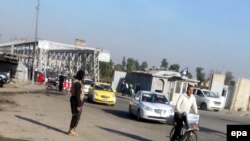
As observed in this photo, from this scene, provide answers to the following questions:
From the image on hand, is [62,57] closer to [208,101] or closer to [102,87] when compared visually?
[208,101]

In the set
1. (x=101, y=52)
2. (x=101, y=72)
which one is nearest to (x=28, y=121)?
(x=101, y=52)

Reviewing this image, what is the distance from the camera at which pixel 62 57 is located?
98125mm

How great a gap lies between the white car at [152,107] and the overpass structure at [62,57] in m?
47.3

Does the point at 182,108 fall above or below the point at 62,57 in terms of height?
below

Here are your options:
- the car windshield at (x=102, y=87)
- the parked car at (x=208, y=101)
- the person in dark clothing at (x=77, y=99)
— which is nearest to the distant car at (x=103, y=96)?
the car windshield at (x=102, y=87)

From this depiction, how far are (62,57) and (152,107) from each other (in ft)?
252

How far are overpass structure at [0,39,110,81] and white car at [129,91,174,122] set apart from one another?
47.3m

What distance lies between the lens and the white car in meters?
22.5

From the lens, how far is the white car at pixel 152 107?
73.9 ft

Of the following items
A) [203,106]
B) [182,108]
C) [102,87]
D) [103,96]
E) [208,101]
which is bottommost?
[203,106]

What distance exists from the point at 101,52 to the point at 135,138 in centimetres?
6472

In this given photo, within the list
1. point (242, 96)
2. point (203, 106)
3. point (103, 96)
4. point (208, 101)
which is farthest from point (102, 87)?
point (242, 96)

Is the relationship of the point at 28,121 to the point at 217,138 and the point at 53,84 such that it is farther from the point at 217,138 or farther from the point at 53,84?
the point at 53,84

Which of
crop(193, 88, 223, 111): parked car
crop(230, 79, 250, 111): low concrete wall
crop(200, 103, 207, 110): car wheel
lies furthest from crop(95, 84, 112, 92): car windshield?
crop(230, 79, 250, 111): low concrete wall
